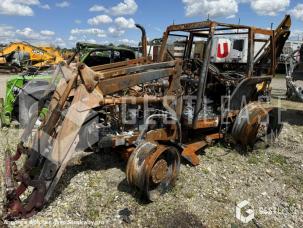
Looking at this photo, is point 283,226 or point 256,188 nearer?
point 283,226

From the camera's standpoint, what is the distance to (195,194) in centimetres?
428

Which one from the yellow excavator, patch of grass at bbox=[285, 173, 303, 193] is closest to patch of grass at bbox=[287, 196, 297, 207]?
patch of grass at bbox=[285, 173, 303, 193]

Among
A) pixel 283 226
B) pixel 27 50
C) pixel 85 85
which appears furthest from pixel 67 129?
pixel 27 50

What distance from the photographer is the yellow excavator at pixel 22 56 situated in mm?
16350

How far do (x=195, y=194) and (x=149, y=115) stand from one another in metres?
1.40

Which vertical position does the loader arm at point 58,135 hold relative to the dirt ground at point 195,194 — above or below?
above

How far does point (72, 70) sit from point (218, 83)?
109 inches

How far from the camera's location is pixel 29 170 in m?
3.83

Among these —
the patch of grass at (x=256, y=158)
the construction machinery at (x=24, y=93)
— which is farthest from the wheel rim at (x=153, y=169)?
the construction machinery at (x=24, y=93)

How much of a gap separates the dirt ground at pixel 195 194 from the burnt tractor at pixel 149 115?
9.7 inches

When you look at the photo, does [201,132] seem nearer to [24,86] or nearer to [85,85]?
[85,85]

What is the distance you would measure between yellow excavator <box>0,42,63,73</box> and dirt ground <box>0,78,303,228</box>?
11.4 metres

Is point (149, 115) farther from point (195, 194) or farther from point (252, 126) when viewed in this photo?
point (252, 126)

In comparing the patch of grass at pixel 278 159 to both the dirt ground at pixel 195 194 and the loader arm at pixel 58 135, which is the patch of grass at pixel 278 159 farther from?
the loader arm at pixel 58 135
